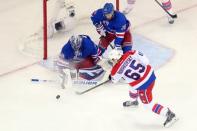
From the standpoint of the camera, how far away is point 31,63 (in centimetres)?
403

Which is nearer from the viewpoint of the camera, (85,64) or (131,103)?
(131,103)

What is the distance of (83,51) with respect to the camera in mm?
3656

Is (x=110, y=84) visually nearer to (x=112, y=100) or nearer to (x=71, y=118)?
(x=112, y=100)

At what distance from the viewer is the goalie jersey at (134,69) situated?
9.71 feet

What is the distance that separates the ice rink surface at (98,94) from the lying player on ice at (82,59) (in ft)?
0.42

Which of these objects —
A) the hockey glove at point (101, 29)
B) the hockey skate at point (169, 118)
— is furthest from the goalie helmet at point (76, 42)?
the hockey skate at point (169, 118)

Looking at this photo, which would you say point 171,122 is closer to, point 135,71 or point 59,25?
point 135,71

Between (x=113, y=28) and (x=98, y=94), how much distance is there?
0.55 meters

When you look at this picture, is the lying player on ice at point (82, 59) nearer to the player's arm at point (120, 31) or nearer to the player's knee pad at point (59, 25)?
the player's arm at point (120, 31)

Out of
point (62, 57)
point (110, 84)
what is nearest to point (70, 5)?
point (62, 57)

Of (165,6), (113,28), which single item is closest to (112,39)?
(113,28)

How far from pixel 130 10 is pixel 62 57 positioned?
1233 millimetres

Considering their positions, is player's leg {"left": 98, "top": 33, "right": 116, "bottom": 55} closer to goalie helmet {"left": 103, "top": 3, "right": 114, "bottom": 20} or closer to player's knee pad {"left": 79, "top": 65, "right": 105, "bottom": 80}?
player's knee pad {"left": 79, "top": 65, "right": 105, "bottom": 80}

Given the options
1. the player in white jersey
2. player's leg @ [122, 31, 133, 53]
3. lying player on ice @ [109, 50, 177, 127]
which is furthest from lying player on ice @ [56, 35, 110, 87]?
the player in white jersey
